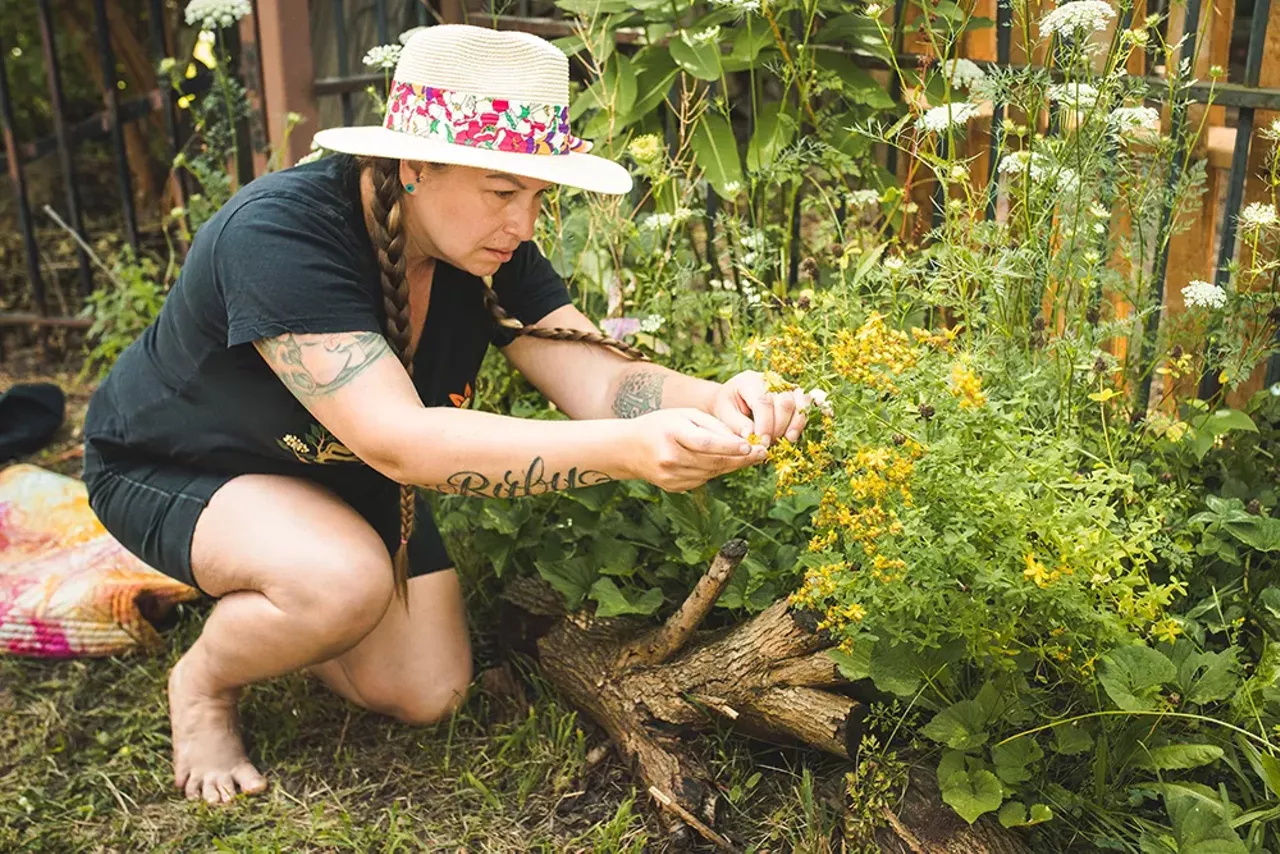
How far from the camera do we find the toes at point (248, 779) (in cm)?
234

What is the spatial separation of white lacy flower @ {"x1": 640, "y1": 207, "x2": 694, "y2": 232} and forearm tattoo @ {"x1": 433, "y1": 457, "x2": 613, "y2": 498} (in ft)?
2.68

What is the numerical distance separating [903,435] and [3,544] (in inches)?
91.9

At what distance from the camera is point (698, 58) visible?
8.83ft

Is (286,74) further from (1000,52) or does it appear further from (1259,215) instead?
(1259,215)

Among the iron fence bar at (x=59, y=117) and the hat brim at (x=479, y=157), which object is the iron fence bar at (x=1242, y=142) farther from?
the iron fence bar at (x=59, y=117)

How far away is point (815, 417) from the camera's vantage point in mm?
2070

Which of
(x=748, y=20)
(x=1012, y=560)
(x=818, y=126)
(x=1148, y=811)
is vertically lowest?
(x=1148, y=811)

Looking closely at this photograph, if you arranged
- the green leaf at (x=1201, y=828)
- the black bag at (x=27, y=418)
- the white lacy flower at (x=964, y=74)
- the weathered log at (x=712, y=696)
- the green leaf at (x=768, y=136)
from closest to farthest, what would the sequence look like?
the green leaf at (x=1201, y=828), the weathered log at (x=712, y=696), the white lacy flower at (x=964, y=74), the green leaf at (x=768, y=136), the black bag at (x=27, y=418)

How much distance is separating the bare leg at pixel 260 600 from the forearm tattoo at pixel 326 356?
375 mm

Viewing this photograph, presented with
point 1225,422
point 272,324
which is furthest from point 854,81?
point 272,324

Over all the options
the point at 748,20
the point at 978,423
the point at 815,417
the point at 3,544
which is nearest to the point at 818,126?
the point at 748,20

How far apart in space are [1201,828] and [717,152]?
167cm

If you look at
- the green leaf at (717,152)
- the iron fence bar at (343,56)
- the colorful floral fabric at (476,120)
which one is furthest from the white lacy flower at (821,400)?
the iron fence bar at (343,56)

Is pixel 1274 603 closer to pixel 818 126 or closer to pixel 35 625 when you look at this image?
pixel 818 126
